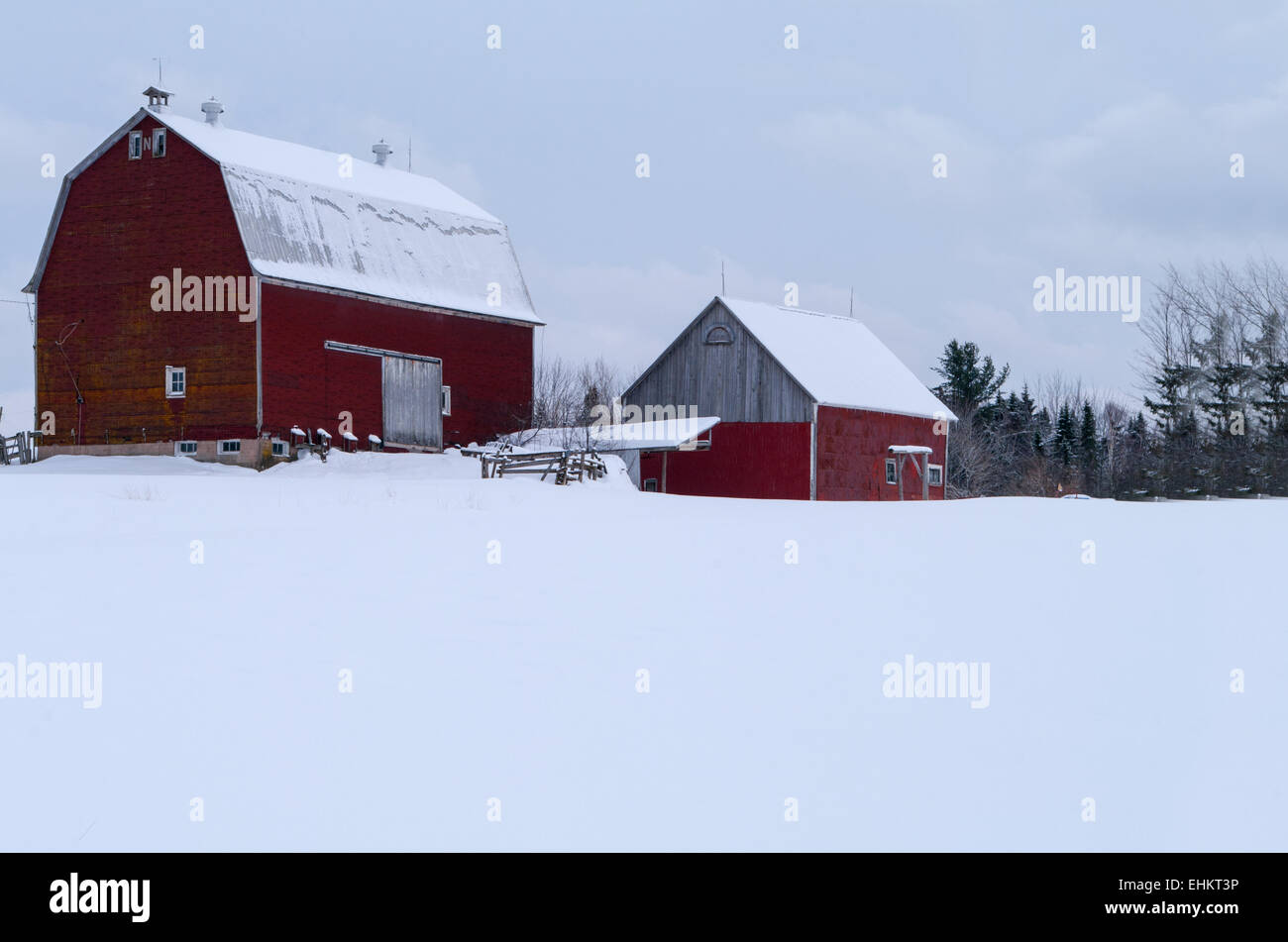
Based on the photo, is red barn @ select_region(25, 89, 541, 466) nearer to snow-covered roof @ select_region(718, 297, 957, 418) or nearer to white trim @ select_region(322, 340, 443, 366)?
white trim @ select_region(322, 340, 443, 366)

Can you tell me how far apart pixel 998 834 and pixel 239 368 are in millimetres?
24952

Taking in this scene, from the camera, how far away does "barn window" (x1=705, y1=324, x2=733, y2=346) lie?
34875 mm

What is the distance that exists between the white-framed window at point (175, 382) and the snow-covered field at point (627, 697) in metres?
16.4

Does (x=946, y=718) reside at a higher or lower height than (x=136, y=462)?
lower

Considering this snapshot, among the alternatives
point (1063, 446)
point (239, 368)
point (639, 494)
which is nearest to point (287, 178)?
point (239, 368)

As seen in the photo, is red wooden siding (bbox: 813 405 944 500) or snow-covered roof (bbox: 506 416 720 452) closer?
snow-covered roof (bbox: 506 416 720 452)

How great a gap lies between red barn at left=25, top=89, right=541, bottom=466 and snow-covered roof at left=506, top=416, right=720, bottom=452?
213 centimetres

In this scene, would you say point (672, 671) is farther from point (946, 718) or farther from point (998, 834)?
point (998, 834)

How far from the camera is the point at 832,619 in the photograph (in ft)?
34.4

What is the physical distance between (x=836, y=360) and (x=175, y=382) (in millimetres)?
16206

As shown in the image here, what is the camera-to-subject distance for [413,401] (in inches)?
1283

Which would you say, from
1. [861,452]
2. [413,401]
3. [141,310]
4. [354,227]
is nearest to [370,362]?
[413,401]

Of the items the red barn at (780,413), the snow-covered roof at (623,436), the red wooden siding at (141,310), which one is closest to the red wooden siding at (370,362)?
the red wooden siding at (141,310)

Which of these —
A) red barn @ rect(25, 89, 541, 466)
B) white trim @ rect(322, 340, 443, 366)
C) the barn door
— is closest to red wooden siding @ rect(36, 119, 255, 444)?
red barn @ rect(25, 89, 541, 466)
